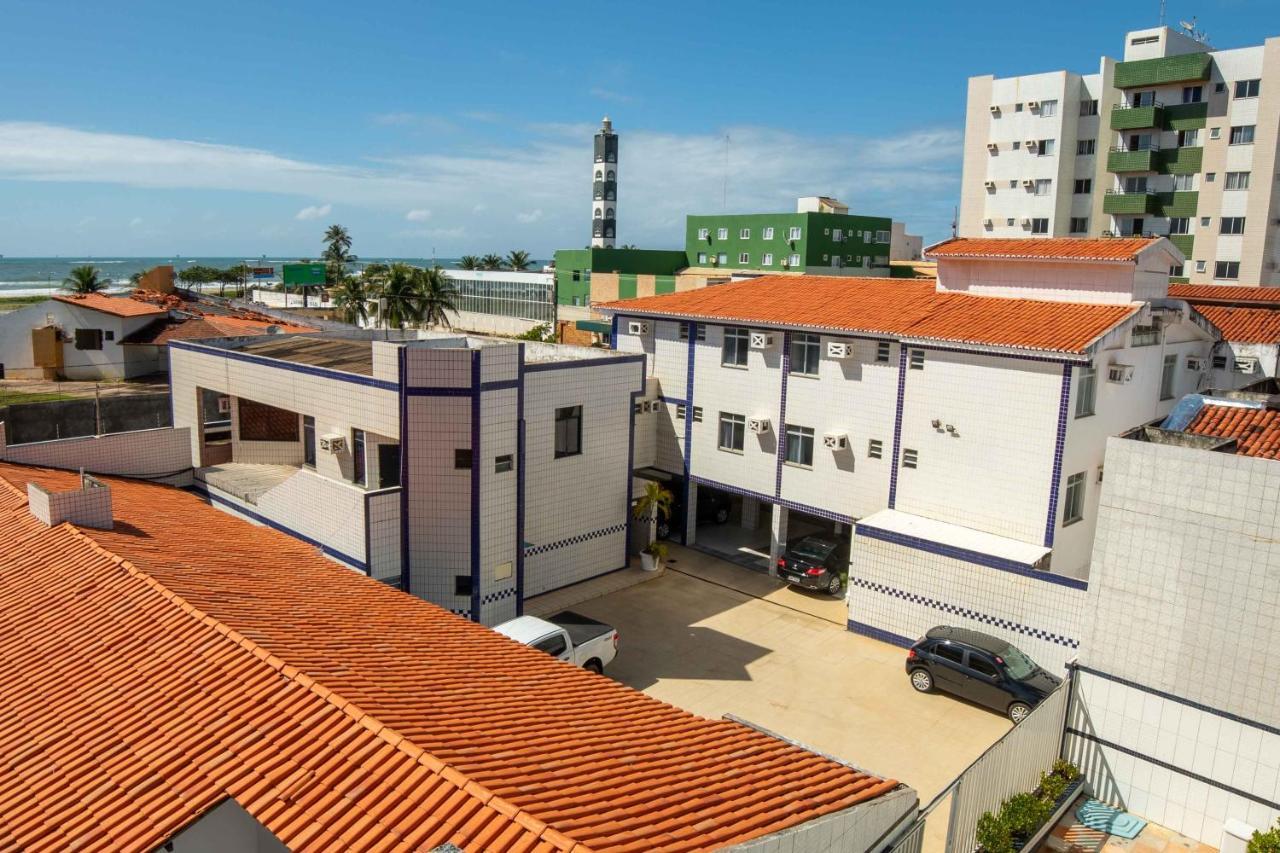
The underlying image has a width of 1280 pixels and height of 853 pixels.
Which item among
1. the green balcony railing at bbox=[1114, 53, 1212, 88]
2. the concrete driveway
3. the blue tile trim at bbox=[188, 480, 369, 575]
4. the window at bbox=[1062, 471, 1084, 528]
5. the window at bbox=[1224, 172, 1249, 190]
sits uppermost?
the green balcony railing at bbox=[1114, 53, 1212, 88]

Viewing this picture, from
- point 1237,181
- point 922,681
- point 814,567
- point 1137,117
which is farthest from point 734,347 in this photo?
point 1237,181

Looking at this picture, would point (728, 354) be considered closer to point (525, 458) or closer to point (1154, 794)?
point (525, 458)

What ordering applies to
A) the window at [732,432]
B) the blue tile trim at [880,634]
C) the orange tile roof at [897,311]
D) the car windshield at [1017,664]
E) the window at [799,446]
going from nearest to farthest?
the car windshield at [1017,664] < the orange tile roof at [897,311] < the blue tile trim at [880,634] < the window at [799,446] < the window at [732,432]

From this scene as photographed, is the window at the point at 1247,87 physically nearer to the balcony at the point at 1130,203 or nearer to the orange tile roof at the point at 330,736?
the balcony at the point at 1130,203

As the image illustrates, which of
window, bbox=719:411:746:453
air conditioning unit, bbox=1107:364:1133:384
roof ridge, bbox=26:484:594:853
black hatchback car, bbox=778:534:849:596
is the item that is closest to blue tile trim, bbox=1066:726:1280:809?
black hatchback car, bbox=778:534:849:596

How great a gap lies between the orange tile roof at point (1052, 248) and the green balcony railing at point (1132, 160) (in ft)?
100

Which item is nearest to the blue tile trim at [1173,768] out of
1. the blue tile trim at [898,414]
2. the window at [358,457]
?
the blue tile trim at [898,414]

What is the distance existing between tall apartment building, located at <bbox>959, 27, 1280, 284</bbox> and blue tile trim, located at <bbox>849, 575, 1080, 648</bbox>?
37.2 metres

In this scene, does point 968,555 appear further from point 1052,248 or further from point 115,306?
point 115,306

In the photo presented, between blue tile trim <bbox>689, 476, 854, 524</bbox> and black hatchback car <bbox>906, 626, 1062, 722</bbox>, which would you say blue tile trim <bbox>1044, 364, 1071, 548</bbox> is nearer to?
black hatchback car <bbox>906, 626, 1062, 722</bbox>

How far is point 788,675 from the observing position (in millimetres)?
19953

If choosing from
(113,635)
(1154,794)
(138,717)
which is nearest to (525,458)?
(113,635)

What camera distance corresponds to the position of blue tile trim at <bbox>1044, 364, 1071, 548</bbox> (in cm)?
1986

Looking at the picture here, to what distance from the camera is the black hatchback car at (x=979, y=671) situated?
17.9 metres
